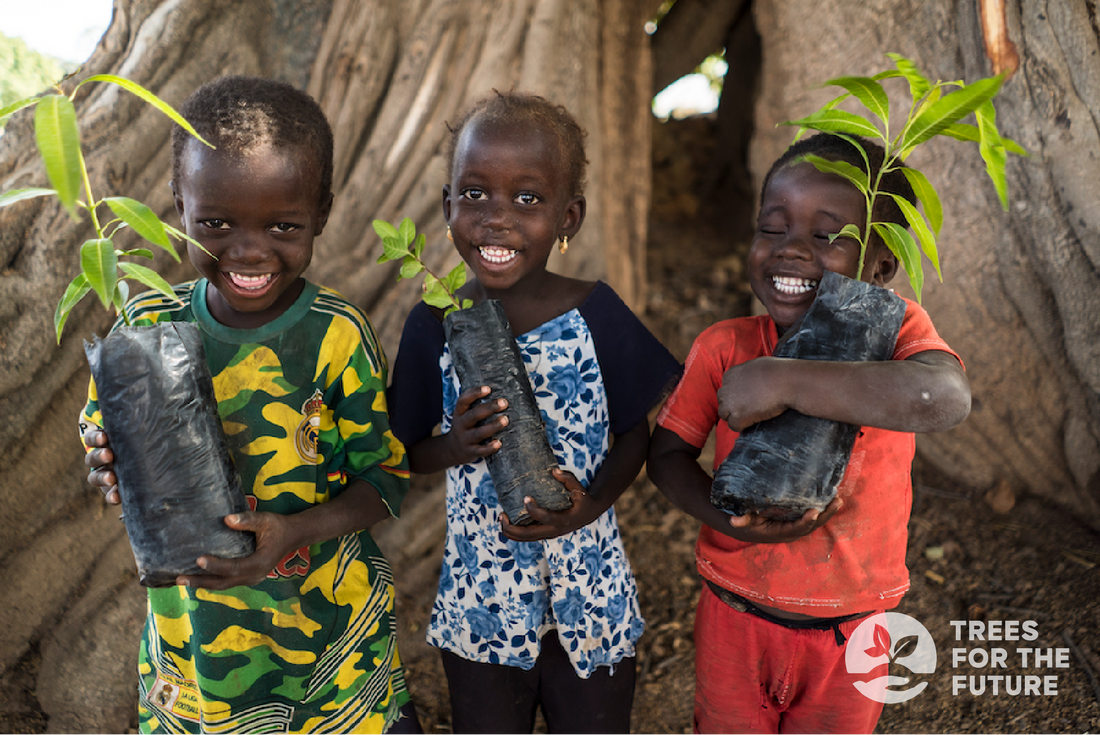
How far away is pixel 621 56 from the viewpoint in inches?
116

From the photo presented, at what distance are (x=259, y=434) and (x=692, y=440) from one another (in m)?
0.90

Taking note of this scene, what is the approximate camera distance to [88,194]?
1.25 meters

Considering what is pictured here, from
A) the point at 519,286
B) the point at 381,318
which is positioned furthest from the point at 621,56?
the point at 519,286

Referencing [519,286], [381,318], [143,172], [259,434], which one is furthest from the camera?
[381,318]

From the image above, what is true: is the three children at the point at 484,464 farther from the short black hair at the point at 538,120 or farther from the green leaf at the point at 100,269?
the green leaf at the point at 100,269

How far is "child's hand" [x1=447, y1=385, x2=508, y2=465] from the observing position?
4.86 ft

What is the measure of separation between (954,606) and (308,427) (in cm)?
207

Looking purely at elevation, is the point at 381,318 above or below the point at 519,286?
below

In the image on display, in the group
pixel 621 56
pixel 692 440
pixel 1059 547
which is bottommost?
pixel 1059 547

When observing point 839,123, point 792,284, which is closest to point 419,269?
point 792,284

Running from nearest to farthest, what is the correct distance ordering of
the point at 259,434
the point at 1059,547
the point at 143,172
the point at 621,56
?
the point at 259,434 < the point at 143,172 < the point at 1059,547 < the point at 621,56

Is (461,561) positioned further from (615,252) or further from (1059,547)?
(1059,547)

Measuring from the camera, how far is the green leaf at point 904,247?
139cm

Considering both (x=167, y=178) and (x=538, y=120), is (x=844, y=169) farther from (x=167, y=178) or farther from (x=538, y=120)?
(x=167, y=178)
